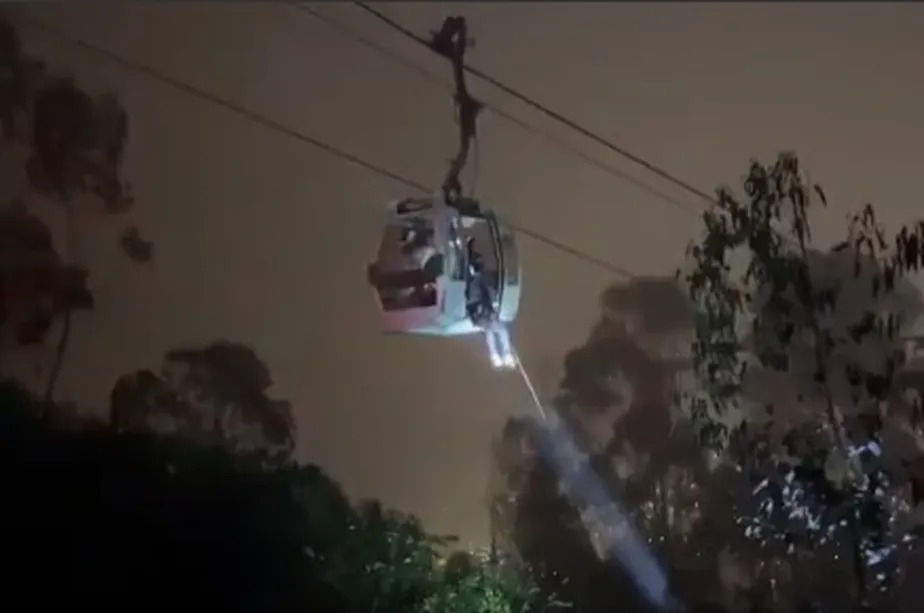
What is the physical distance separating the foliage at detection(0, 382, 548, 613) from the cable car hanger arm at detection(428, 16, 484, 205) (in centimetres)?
54

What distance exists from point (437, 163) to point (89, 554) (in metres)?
0.87

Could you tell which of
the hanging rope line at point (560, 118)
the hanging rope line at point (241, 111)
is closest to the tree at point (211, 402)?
the hanging rope line at point (241, 111)

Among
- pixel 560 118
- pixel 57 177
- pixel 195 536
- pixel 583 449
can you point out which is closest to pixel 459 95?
A: pixel 560 118

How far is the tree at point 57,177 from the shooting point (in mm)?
2250

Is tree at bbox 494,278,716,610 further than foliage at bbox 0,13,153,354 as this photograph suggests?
No

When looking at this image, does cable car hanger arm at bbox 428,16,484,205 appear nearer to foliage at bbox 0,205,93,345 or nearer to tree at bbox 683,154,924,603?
tree at bbox 683,154,924,603

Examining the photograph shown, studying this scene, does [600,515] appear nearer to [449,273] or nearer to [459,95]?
[449,273]

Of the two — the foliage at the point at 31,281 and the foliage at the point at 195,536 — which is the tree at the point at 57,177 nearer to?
the foliage at the point at 31,281

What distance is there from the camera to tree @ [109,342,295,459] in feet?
7.09

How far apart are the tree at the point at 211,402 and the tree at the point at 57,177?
0.18m

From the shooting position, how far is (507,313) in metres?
2.09

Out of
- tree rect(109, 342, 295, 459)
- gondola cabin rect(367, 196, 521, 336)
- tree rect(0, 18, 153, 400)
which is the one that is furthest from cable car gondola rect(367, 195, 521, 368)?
tree rect(0, 18, 153, 400)

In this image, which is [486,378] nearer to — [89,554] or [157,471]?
[157,471]

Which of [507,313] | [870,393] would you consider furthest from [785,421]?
[507,313]
